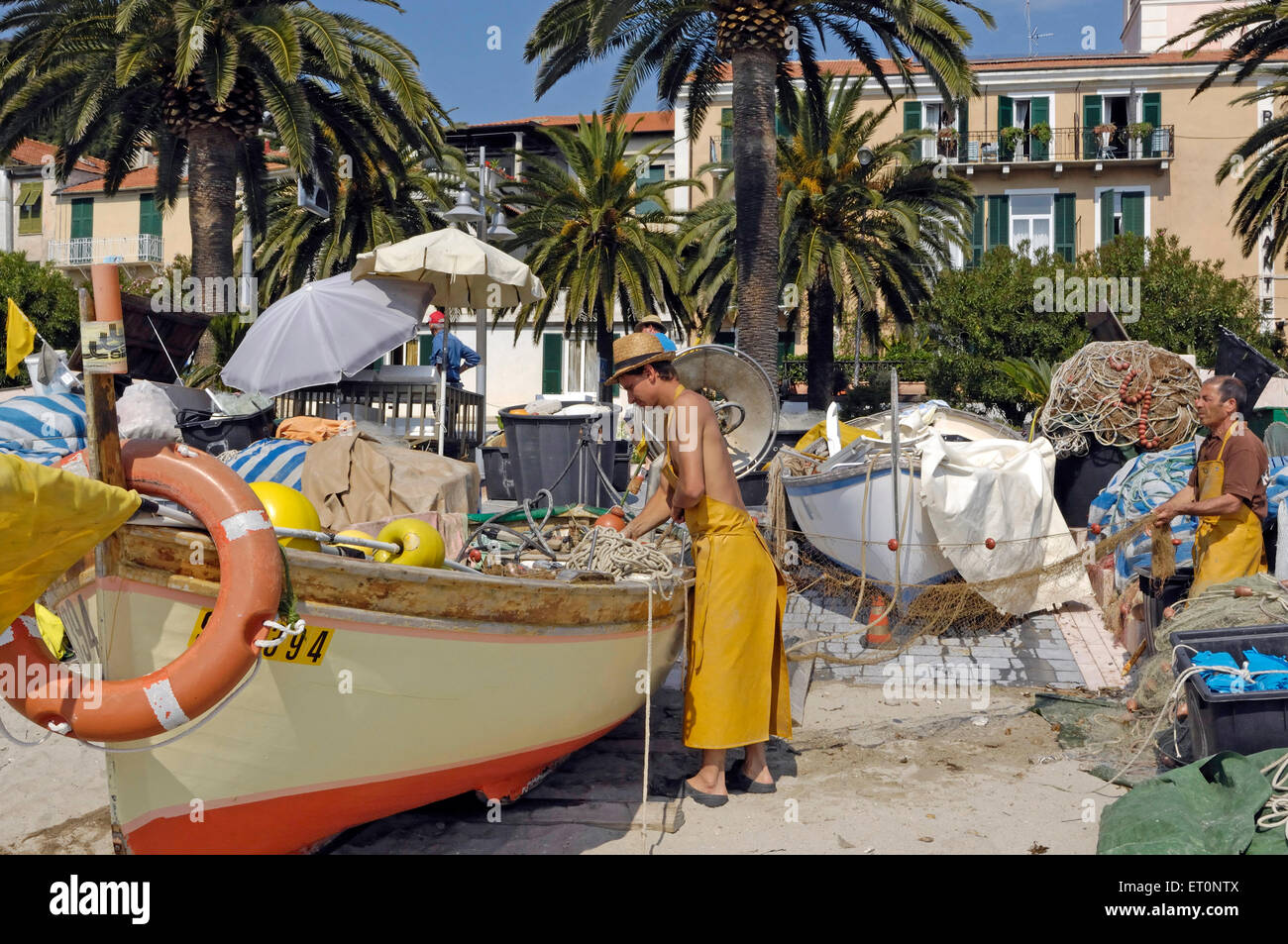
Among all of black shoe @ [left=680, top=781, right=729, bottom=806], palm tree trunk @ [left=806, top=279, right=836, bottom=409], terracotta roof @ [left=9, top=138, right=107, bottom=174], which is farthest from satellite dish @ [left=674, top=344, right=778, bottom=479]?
terracotta roof @ [left=9, top=138, right=107, bottom=174]

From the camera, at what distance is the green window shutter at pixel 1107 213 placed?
35094 mm

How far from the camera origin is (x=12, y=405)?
5.96 meters

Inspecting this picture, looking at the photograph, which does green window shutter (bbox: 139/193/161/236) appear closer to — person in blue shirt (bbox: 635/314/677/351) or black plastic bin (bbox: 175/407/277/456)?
black plastic bin (bbox: 175/407/277/456)

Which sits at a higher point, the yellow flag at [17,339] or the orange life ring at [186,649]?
the yellow flag at [17,339]

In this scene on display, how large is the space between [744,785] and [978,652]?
3450 millimetres

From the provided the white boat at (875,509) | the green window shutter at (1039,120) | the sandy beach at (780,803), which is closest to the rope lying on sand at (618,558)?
the sandy beach at (780,803)

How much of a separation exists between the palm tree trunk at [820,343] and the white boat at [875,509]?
1293 centimetres

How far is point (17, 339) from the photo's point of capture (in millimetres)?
3895

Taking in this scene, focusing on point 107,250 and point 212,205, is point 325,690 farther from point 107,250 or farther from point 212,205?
point 107,250

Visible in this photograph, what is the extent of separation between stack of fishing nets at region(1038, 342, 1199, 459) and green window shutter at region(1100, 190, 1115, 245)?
26.9 m

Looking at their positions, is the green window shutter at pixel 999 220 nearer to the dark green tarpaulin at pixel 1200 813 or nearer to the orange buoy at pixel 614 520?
the orange buoy at pixel 614 520

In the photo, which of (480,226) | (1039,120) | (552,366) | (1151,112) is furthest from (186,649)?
(1151,112)
